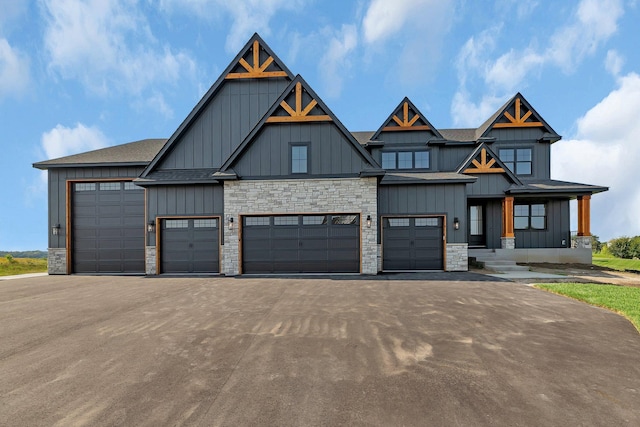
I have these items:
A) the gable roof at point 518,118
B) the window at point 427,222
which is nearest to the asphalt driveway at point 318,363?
the window at point 427,222

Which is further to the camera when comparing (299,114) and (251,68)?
(251,68)

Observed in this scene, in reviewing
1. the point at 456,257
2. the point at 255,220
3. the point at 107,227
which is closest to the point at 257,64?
the point at 255,220

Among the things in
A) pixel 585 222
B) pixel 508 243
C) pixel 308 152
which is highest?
pixel 308 152

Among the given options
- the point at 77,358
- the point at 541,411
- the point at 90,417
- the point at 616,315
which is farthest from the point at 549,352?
the point at 77,358

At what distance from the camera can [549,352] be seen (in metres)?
4.61

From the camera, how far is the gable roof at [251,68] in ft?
47.2

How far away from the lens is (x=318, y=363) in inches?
165

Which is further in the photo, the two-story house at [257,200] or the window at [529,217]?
the window at [529,217]

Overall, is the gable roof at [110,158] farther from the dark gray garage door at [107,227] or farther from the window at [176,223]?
the window at [176,223]

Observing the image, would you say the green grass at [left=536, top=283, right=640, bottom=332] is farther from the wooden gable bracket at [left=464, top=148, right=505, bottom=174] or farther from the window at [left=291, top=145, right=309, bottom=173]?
the window at [left=291, top=145, right=309, bottom=173]

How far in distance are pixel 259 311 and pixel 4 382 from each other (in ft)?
13.6

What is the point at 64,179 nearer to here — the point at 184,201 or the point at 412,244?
the point at 184,201

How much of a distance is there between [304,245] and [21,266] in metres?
18.5

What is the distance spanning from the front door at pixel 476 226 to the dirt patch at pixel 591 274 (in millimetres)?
2950
